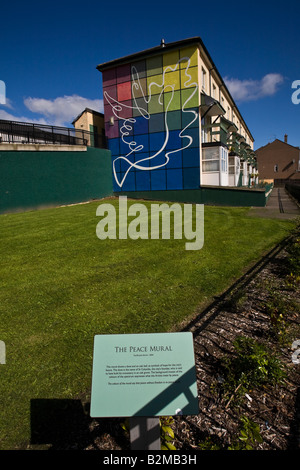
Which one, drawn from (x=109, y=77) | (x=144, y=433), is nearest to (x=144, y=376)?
(x=144, y=433)

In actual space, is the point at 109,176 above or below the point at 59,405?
above

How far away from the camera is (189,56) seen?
68.4 feet

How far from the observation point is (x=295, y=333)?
430 centimetres

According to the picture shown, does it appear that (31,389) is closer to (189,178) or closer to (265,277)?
(265,277)

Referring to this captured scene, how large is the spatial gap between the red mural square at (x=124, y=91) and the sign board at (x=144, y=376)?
25134 millimetres

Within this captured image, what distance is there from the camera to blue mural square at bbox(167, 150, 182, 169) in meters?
22.5

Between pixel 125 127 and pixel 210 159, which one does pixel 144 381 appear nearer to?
pixel 210 159

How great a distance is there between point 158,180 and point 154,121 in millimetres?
4963

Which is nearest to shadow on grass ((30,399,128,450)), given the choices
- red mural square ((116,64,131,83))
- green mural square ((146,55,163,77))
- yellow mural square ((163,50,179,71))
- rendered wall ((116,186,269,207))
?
rendered wall ((116,186,269,207))

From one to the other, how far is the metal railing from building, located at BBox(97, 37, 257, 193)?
2.95 metres

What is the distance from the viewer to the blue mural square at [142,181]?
78.9 feet

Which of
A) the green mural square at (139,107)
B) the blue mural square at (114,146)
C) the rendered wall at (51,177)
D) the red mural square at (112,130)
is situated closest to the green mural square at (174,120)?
the green mural square at (139,107)
